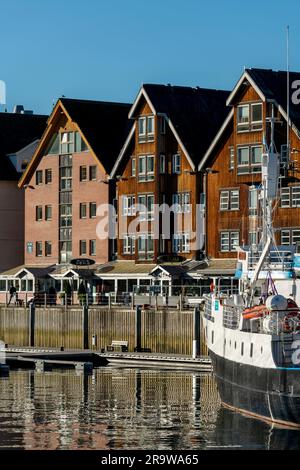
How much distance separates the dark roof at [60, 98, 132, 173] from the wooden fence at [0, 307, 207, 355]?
17365mm

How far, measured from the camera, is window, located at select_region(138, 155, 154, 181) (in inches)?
4358

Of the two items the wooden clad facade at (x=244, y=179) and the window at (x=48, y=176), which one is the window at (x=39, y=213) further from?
the wooden clad facade at (x=244, y=179)

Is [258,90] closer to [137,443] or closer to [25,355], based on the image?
[25,355]

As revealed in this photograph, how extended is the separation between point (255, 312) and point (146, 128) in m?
53.3

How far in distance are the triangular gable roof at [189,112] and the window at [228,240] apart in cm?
546

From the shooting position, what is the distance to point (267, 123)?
100 metres

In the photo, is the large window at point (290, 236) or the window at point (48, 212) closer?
the large window at point (290, 236)

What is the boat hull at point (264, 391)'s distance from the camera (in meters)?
53.4

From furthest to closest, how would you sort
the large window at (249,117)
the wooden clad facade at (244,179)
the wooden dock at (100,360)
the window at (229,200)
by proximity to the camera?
the window at (229,200)
the large window at (249,117)
the wooden clad facade at (244,179)
the wooden dock at (100,360)

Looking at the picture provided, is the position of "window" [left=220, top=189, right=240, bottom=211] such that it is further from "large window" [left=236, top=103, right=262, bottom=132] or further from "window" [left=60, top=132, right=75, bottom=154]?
"window" [left=60, top=132, right=75, bottom=154]

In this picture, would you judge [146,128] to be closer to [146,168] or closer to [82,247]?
[146,168]

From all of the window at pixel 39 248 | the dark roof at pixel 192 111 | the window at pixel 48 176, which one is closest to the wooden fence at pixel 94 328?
the dark roof at pixel 192 111

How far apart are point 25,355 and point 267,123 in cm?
2204

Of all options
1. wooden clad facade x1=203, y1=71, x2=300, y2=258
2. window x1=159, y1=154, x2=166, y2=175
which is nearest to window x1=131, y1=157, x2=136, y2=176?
window x1=159, y1=154, x2=166, y2=175
